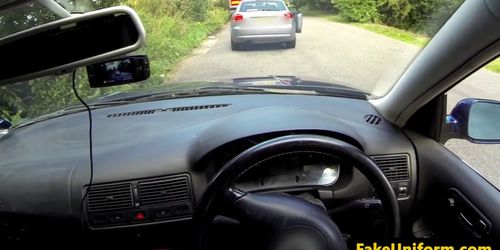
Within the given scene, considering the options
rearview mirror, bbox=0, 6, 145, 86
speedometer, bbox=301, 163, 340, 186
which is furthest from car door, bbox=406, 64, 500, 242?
rearview mirror, bbox=0, 6, 145, 86

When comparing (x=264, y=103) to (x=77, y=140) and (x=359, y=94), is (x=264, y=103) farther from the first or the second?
(x=77, y=140)

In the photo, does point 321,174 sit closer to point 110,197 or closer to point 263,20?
point 110,197

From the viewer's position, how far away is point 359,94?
11.4ft

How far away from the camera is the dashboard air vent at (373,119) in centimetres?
303

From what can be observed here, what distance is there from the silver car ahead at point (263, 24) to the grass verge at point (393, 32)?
1.10m

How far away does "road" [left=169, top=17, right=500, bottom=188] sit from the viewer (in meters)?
2.93

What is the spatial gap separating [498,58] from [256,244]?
4.27 ft

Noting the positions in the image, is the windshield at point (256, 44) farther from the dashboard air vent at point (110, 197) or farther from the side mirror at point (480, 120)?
the dashboard air vent at point (110, 197)

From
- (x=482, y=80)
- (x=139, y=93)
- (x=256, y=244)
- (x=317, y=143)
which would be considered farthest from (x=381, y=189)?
(x=139, y=93)

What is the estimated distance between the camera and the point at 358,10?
4.37 meters

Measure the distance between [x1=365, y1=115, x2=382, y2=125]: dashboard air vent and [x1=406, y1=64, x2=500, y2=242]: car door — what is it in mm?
177

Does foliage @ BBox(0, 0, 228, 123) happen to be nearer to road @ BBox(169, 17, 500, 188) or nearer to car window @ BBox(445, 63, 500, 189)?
road @ BBox(169, 17, 500, 188)

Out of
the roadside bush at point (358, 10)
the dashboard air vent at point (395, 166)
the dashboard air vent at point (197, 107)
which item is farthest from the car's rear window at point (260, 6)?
the dashboard air vent at point (395, 166)

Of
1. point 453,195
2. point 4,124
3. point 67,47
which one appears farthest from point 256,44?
point 67,47
